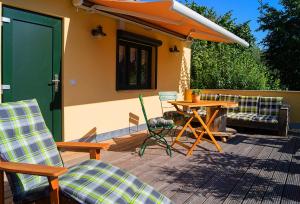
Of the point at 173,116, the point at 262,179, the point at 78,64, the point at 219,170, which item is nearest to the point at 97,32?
the point at 78,64

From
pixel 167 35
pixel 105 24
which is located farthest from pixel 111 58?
pixel 167 35

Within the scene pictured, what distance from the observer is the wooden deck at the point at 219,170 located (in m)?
3.95

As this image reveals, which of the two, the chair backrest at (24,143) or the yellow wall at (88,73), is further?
the yellow wall at (88,73)

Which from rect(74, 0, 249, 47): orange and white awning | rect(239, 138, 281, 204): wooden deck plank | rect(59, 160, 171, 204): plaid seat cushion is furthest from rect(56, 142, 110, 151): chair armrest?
rect(74, 0, 249, 47): orange and white awning

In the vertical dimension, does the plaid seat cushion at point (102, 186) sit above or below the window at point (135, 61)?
below

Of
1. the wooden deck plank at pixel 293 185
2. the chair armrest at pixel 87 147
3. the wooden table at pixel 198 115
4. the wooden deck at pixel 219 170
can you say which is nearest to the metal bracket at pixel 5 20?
the wooden deck at pixel 219 170

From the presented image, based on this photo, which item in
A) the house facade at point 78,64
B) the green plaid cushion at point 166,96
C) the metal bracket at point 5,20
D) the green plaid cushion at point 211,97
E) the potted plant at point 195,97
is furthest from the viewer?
the green plaid cushion at point 211,97

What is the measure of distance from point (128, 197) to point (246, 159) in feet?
11.5

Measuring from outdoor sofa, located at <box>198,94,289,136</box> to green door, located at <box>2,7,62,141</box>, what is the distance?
4.29 meters

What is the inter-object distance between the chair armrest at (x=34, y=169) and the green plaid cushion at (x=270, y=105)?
24.3 ft

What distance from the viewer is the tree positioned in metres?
15.0

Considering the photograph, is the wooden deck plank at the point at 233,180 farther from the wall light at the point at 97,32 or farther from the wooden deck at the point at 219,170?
the wall light at the point at 97,32

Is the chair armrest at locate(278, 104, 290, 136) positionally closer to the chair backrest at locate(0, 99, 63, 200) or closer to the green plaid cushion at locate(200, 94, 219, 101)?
the green plaid cushion at locate(200, 94, 219, 101)

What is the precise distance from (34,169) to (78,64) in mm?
4139
